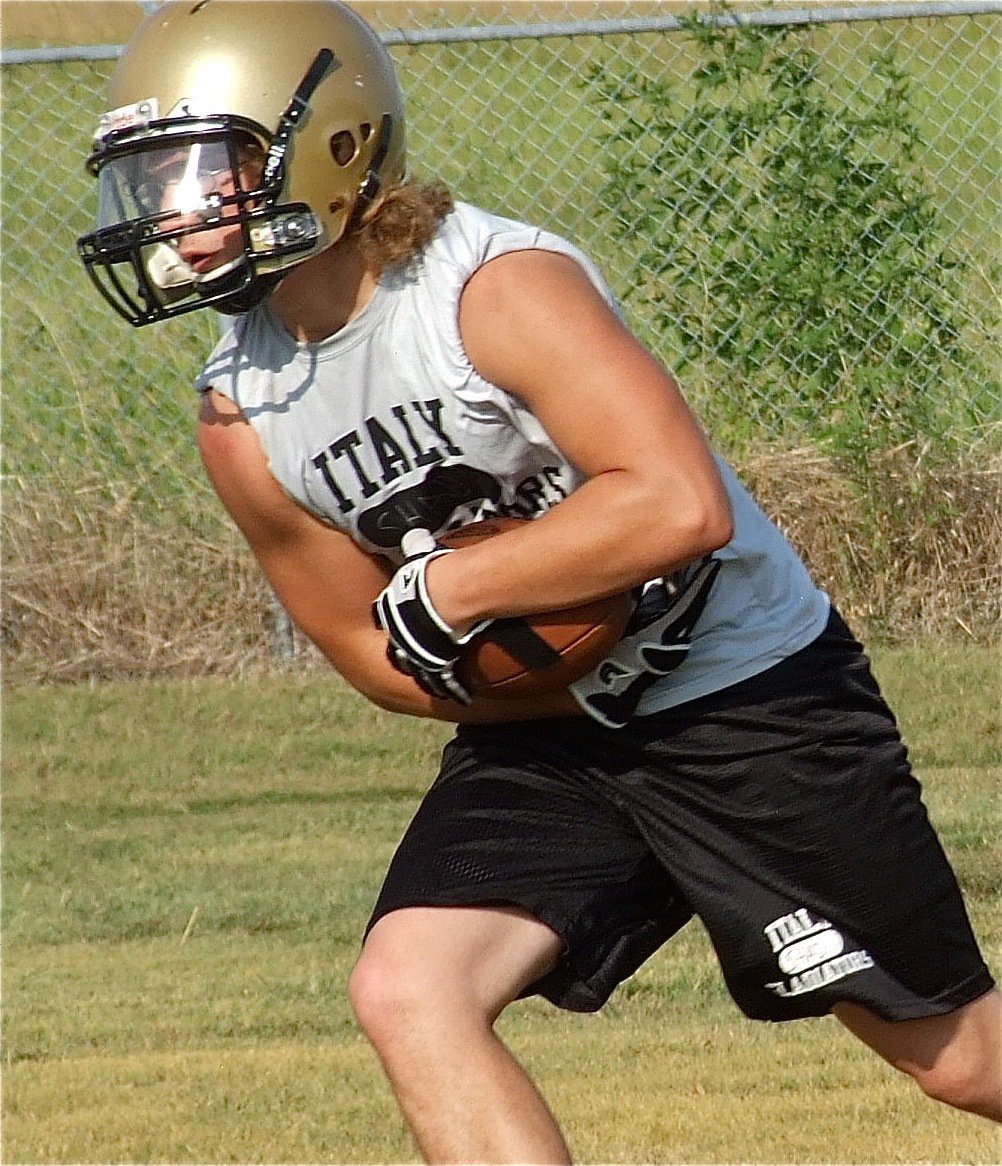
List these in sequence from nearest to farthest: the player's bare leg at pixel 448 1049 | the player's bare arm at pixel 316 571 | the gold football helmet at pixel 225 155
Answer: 1. the player's bare leg at pixel 448 1049
2. the gold football helmet at pixel 225 155
3. the player's bare arm at pixel 316 571

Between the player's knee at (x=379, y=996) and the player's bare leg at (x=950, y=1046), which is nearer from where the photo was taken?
the player's knee at (x=379, y=996)

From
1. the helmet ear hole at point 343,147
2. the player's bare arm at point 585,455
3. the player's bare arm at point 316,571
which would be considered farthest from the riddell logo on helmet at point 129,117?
the player's bare arm at point 585,455

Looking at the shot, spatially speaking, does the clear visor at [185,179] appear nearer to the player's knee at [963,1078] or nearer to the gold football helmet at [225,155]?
the gold football helmet at [225,155]

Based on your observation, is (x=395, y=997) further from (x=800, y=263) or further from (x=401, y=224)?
(x=800, y=263)

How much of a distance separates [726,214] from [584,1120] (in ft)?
18.0

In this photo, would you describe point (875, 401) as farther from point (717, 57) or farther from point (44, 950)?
point (44, 950)

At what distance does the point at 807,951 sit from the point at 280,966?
2.78m

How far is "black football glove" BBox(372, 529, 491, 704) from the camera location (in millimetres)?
3227

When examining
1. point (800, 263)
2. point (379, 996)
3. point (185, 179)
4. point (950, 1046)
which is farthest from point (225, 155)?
point (800, 263)

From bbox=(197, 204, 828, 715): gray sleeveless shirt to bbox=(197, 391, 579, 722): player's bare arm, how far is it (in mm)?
45

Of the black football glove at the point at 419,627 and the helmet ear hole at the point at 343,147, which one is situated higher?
the helmet ear hole at the point at 343,147

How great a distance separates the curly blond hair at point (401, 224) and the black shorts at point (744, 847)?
822 millimetres

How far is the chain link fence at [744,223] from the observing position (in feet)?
29.9

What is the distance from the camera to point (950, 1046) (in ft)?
11.6
